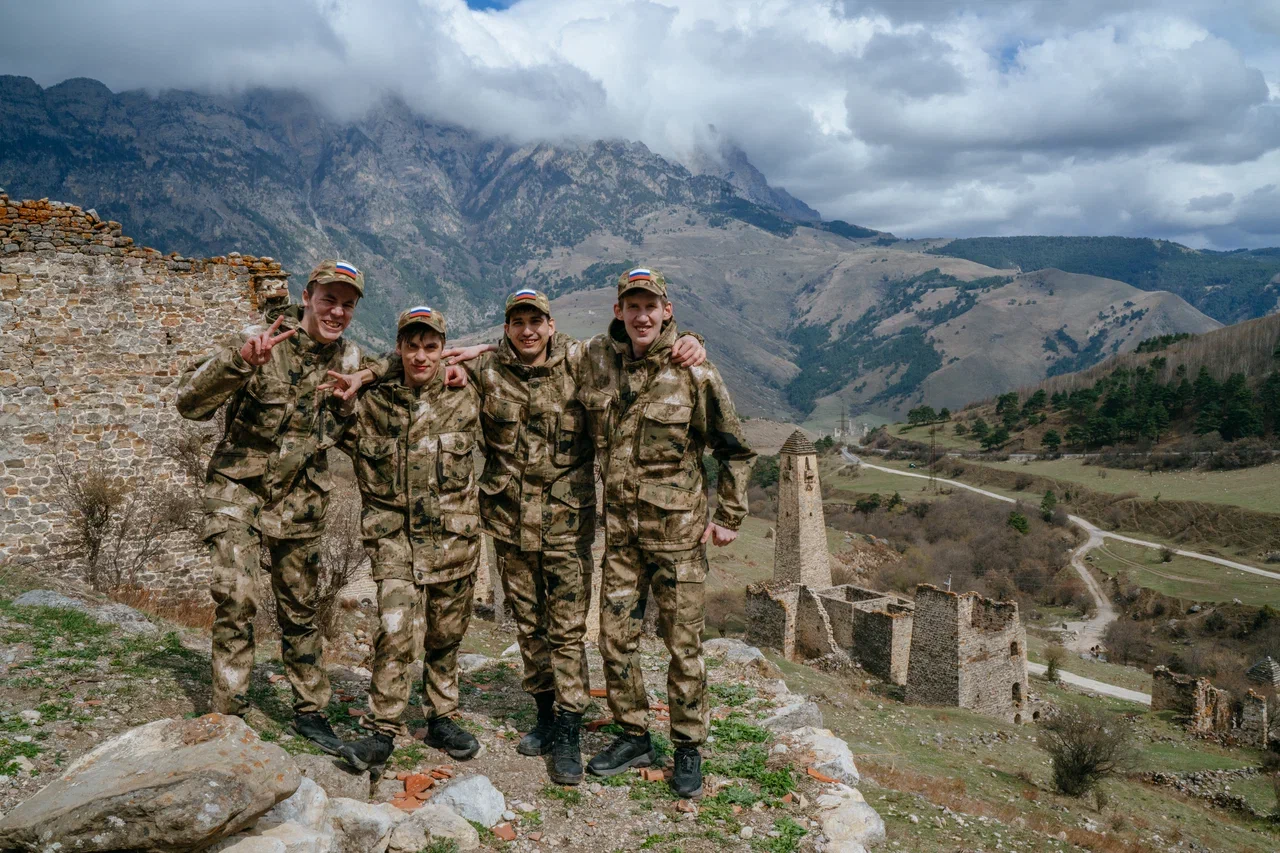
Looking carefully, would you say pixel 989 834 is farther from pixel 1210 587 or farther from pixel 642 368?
pixel 1210 587

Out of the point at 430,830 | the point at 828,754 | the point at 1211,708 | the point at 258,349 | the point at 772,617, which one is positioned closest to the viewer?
the point at 430,830

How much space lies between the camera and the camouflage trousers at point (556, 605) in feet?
18.2

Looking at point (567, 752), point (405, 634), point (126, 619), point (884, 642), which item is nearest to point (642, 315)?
point (405, 634)

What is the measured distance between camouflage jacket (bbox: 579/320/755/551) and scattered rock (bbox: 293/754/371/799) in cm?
228

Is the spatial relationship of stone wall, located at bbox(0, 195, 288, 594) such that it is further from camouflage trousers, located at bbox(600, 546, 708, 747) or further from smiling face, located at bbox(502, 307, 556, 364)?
camouflage trousers, located at bbox(600, 546, 708, 747)

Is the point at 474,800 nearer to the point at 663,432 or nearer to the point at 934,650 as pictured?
the point at 663,432

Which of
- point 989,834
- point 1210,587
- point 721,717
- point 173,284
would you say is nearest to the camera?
point 989,834

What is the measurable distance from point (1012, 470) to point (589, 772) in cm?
7883

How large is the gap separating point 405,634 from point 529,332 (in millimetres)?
2295

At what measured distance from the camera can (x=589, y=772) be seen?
5609mm

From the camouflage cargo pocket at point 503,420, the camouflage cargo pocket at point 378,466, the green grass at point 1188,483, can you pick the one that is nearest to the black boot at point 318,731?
the camouflage cargo pocket at point 378,466

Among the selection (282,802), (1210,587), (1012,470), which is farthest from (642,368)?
(1012,470)

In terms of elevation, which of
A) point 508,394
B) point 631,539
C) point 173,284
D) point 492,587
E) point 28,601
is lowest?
point 492,587

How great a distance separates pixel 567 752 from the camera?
558cm
